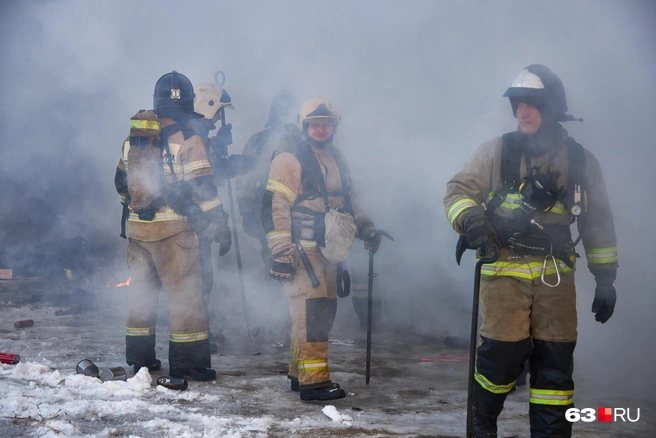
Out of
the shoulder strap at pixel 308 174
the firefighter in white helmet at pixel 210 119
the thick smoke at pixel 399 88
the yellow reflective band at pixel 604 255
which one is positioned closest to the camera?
the yellow reflective band at pixel 604 255

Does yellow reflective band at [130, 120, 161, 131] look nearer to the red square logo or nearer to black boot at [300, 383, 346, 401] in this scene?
black boot at [300, 383, 346, 401]

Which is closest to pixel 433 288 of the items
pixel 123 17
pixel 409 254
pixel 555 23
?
pixel 409 254

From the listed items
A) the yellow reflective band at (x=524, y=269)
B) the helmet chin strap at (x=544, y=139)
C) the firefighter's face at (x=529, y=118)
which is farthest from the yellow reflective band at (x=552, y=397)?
the firefighter's face at (x=529, y=118)

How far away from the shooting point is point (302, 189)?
4.26 m

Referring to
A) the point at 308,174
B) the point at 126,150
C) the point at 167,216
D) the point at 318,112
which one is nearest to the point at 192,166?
the point at 167,216

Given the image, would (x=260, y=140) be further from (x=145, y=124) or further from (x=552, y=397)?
(x=552, y=397)

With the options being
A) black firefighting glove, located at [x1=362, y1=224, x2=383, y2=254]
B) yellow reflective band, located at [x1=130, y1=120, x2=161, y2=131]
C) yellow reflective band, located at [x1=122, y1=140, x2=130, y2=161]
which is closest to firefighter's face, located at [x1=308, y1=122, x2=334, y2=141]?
black firefighting glove, located at [x1=362, y1=224, x2=383, y2=254]

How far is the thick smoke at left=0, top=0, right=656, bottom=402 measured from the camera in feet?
17.1

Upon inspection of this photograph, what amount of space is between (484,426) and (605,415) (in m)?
1.00

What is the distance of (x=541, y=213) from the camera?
3.10m

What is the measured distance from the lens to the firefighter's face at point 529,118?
318 centimetres

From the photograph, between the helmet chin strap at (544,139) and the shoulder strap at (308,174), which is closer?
the helmet chin strap at (544,139)

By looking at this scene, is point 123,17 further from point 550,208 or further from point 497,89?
point 550,208

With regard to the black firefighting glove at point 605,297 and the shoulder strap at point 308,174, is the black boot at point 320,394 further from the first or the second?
the black firefighting glove at point 605,297
